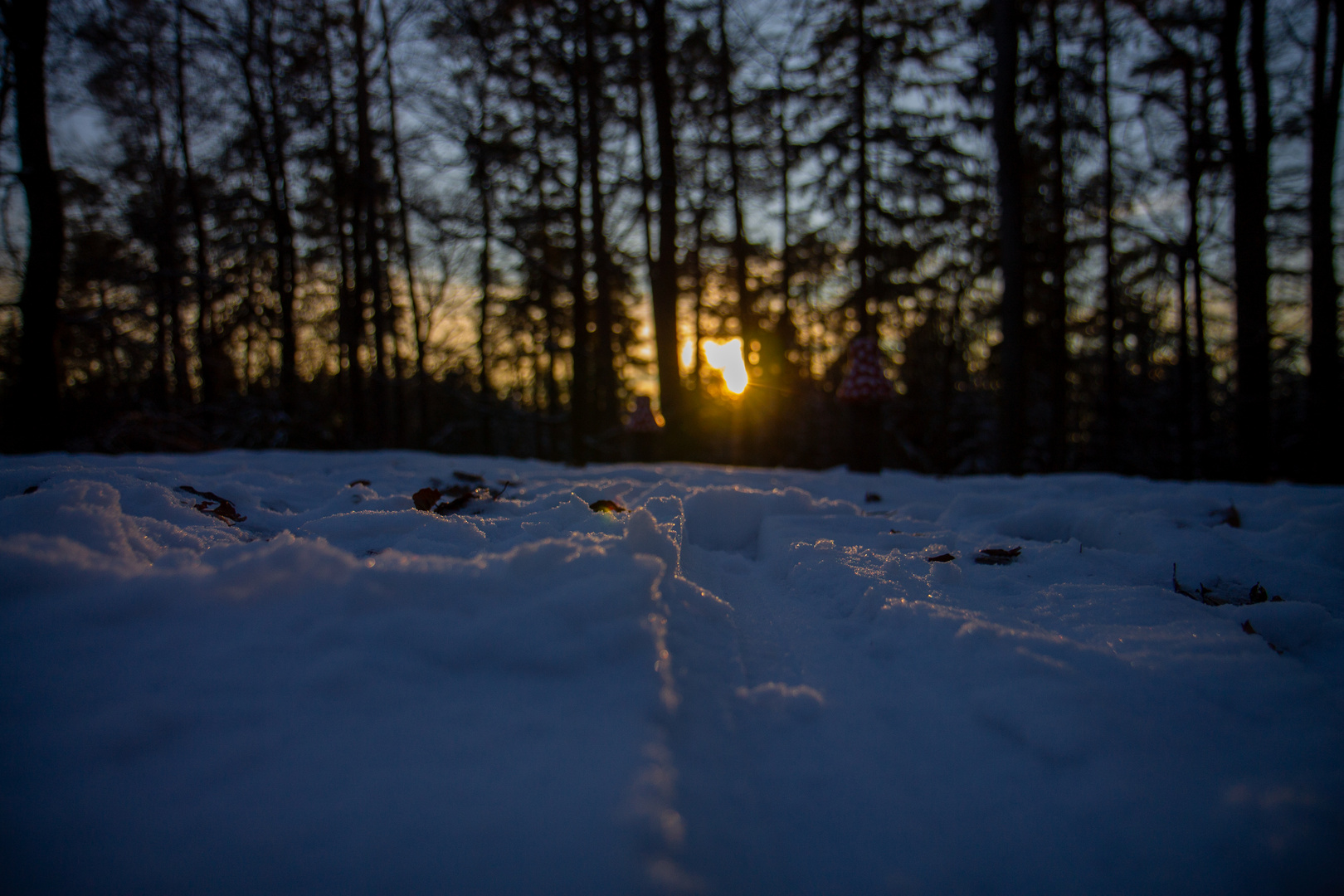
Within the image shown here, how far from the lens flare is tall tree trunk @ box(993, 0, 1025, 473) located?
526cm

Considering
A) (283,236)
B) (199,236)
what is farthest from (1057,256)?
(199,236)

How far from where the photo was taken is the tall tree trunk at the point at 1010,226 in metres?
6.20

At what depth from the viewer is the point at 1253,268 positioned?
25.6ft

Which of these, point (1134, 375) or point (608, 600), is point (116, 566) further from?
point (1134, 375)

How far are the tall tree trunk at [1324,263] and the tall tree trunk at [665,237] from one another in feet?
26.3

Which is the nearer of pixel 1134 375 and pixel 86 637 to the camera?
pixel 86 637

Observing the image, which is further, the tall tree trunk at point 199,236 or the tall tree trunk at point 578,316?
the tall tree trunk at point 199,236

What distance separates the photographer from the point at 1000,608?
1.49 m

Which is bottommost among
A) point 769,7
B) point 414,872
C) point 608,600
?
point 414,872

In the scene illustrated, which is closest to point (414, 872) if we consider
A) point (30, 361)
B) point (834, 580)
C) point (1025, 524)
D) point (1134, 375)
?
point (834, 580)

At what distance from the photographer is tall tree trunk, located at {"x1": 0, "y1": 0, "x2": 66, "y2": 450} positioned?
16.3ft

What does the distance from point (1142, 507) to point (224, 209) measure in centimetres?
1099

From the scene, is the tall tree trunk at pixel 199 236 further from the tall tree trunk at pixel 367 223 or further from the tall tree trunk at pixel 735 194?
the tall tree trunk at pixel 735 194

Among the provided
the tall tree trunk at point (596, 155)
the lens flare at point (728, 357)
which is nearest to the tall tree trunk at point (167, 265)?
the tall tree trunk at point (596, 155)
